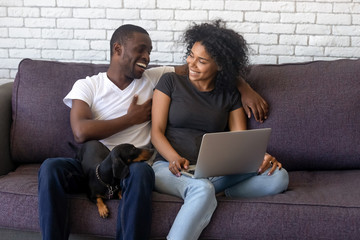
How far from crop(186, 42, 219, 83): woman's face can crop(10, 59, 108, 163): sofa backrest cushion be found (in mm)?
657

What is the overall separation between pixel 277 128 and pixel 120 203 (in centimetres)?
88

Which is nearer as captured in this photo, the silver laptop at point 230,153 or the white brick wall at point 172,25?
the silver laptop at point 230,153

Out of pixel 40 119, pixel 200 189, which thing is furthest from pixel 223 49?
pixel 40 119

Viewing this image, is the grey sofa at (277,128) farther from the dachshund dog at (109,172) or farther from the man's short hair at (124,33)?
the man's short hair at (124,33)

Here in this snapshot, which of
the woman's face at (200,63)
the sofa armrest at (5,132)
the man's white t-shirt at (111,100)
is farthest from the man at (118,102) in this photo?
the sofa armrest at (5,132)

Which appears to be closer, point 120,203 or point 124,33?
point 120,203

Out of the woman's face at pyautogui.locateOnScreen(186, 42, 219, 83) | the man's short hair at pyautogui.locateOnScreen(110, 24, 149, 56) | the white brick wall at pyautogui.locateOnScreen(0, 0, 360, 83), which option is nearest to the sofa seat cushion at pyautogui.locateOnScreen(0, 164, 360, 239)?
the woman's face at pyautogui.locateOnScreen(186, 42, 219, 83)

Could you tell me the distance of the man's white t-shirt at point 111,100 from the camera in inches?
87.5

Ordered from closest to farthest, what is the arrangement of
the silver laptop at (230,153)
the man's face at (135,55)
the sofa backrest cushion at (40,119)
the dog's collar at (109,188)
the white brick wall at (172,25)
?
the silver laptop at (230,153) → the dog's collar at (109,188) → the man's face at (135,55) → the sofa backrest cushion at (40,119) → the white brick wall at (172,25)

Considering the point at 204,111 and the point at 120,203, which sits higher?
the point at 204,111

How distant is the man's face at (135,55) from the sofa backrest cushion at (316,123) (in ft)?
1.99

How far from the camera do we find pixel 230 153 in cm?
182

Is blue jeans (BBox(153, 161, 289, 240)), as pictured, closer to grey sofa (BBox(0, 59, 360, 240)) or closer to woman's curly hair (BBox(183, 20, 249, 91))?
grey sofa (BBox(0, 59, 360, 240))

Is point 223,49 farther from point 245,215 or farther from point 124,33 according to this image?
point 245,215
